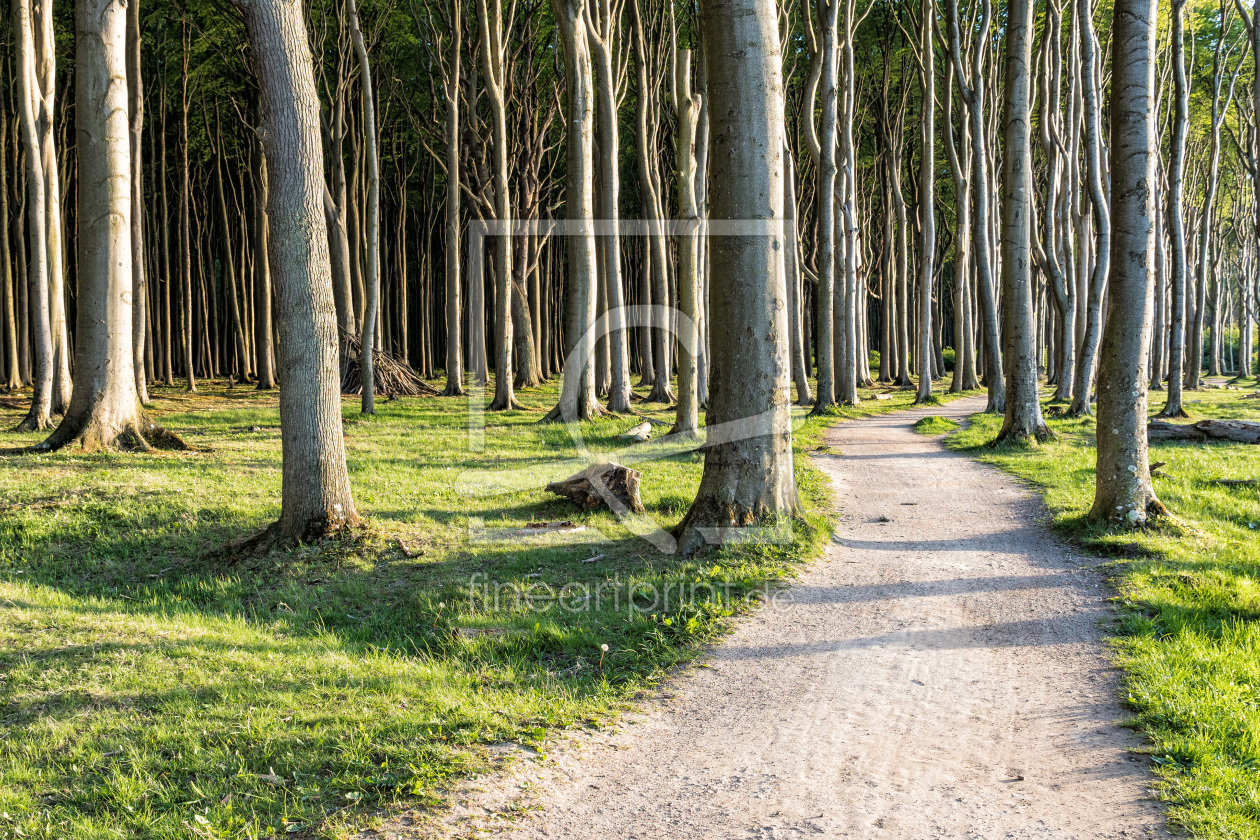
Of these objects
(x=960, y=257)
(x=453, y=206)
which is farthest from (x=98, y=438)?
(x=960, y=257)

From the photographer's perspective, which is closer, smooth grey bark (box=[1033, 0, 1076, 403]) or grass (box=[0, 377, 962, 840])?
grass (box=[0, 377, 962, 840])

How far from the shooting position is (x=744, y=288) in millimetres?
7148

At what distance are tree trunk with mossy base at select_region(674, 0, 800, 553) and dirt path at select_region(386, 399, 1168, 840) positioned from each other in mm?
976

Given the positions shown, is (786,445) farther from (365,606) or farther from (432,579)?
(365,606)

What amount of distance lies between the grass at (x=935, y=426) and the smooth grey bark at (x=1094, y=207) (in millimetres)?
2566

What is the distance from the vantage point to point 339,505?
755 cm

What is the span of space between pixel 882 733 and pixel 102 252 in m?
11.9

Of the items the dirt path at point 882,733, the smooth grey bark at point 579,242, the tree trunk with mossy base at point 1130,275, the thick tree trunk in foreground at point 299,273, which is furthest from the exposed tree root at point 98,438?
the tree trunk with mossy base at point 1130,275

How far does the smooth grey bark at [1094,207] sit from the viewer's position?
15.1 meters

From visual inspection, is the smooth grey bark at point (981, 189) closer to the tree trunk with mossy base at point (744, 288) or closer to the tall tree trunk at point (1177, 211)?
the tall tree trunk at point (1177, 211)

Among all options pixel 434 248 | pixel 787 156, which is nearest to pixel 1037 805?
pixel 787 156

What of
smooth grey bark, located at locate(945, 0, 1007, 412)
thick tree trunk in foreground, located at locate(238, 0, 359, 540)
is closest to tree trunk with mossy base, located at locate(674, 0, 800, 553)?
thick tree trunk in foreground, located at locate(238, 0, 359, 540)

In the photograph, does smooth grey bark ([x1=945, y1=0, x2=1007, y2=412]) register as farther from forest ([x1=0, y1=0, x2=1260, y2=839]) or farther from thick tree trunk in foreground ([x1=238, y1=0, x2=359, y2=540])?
thick tree trunk in foreground ([x1=238, y1=0, x2=359, y2=540])

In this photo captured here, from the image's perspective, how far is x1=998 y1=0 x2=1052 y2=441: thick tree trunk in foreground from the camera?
12695 millimetres
